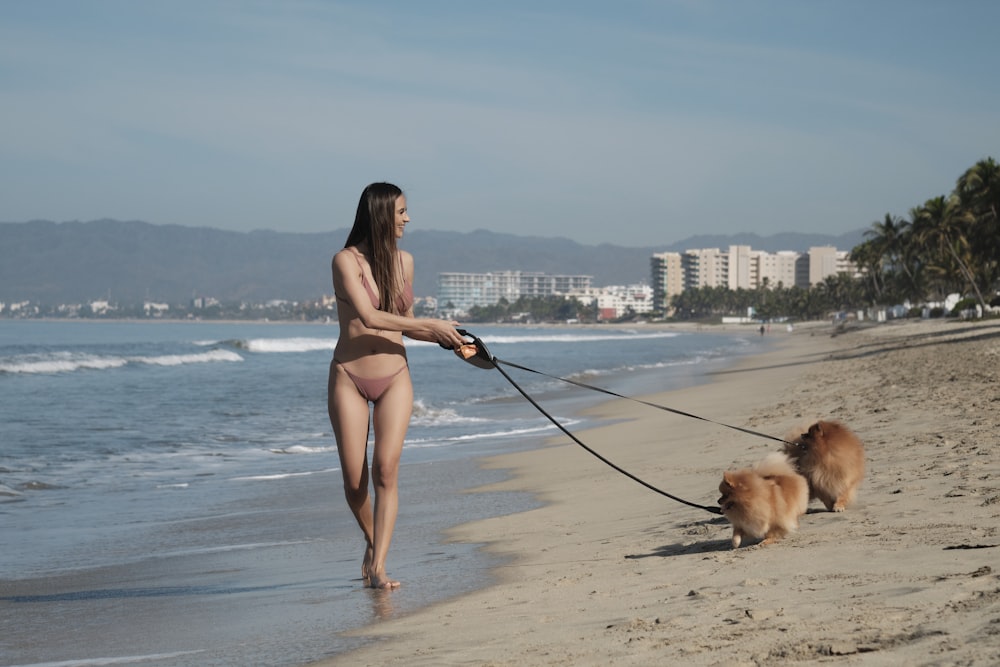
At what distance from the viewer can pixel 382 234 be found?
16.5 feet

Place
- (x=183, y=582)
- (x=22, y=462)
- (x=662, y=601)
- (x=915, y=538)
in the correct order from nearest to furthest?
(x=662, y=601) < (x=915, y=538) < (x=183, y=582) < (x=22, y=462)

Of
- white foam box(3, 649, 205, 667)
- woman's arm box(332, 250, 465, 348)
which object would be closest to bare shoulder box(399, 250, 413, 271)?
woman's arm box(332, 250, 465, 348)

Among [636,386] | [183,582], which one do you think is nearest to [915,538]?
[183,582]

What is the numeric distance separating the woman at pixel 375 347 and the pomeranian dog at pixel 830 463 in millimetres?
1980

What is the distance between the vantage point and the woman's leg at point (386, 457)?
509 centimetres

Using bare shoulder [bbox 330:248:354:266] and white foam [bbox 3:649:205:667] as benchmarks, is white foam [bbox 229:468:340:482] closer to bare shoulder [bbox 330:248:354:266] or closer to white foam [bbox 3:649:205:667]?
bare shoulder [bbox 330:248:354:266]

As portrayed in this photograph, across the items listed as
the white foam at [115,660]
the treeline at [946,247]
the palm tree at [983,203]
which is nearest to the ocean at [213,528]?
the white foam at [115,660]

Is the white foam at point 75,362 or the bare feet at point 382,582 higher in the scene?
the bare feet at point 382,582

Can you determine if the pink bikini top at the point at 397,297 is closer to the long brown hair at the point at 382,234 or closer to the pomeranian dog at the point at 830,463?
the long brown hair at the point at 382,234

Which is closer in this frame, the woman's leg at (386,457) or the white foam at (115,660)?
the white foam at (115,660)

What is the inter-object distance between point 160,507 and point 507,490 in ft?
9.69

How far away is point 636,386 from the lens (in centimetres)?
2633

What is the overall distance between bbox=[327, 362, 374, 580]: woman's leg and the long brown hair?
421 mm

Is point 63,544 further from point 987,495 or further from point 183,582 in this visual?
point 987,495
